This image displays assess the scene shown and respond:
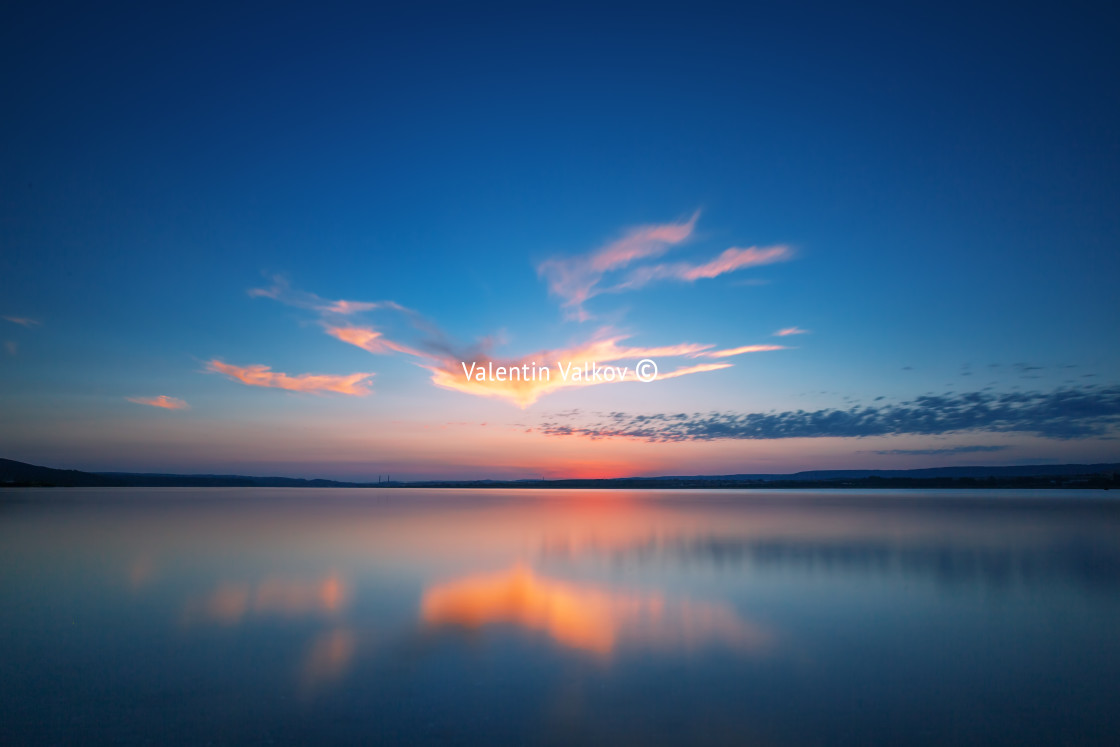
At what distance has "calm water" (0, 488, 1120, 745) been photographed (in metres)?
6.07

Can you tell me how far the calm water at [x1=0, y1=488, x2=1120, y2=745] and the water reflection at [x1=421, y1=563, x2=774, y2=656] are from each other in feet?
0.24

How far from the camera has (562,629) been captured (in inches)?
397

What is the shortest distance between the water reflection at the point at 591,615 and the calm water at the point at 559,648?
0.07m

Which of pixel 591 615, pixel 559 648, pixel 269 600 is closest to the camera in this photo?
pixel 559 648

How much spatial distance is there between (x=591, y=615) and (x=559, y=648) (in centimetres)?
229

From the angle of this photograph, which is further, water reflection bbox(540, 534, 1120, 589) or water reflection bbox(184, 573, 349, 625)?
water reflection bbox(540, 534, 1120, 589)

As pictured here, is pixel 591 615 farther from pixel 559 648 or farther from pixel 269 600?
pixel 269 600

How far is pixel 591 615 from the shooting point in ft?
36.5

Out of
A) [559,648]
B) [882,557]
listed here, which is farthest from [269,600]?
[882,557]

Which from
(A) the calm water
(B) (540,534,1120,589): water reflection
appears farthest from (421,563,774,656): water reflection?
(B) (540,534,1120,589): water reflection

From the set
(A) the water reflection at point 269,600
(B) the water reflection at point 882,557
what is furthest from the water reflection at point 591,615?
(B) the water reflection at point 882,557

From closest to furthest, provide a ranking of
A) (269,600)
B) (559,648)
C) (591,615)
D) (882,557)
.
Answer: (559,648) < (591,615) < (269,600) < (882,557)

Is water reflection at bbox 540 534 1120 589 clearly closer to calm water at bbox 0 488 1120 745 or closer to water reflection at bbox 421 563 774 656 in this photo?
calm water at bbox 0 488 1120 745

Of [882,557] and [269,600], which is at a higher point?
[269,600]
